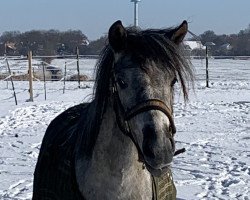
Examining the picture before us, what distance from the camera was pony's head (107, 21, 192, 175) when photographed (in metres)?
1.85

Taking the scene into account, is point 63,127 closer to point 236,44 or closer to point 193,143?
point 193,143

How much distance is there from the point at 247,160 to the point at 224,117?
441 cm

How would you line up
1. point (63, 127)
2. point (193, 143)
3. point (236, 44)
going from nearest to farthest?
1. point (63, 127)
2. point (193, 143)
3. point (236, 44)

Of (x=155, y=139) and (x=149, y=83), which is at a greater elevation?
(x=149, y=83)

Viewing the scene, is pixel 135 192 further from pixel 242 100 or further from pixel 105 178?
pixel 242 100

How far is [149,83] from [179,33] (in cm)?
37

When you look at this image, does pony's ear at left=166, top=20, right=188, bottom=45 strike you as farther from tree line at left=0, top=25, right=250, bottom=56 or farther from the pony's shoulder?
tree line at left=0, top=25, right=250, bottom=56

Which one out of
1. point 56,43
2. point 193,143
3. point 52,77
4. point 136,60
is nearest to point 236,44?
point 56,43

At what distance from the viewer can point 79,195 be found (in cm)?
237

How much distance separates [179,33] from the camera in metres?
2.22

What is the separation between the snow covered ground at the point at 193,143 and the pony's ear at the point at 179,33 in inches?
12.3

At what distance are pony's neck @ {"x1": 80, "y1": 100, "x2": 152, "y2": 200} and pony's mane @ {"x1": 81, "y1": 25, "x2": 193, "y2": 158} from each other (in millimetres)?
46

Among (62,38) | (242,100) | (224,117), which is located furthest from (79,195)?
(62,38)

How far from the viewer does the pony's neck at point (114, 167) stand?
2223 millimetres
